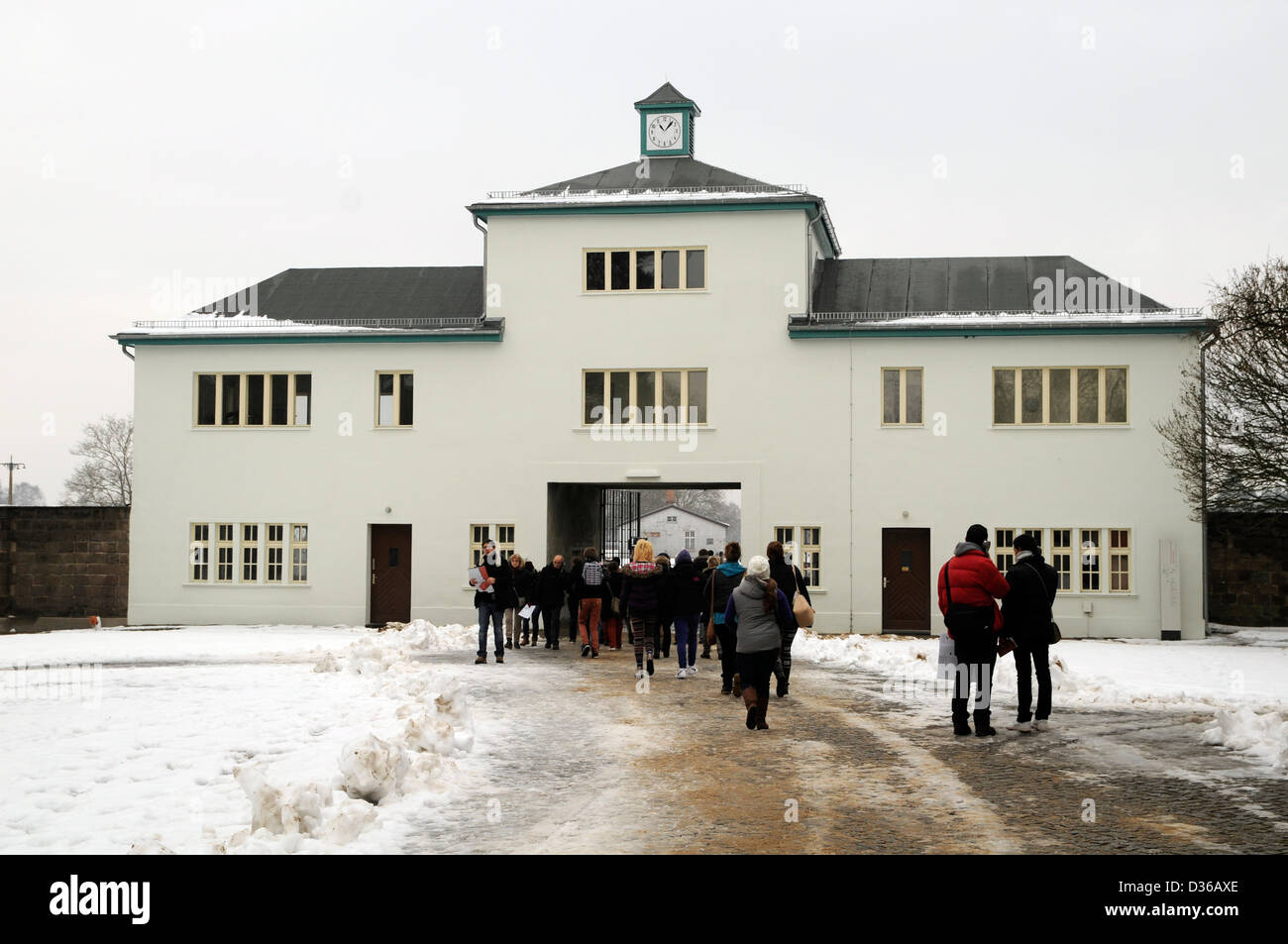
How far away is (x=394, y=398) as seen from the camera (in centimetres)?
3183

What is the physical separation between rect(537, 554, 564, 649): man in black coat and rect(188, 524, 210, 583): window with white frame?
40.8 feet

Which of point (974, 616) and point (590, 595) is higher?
point (974, 616)

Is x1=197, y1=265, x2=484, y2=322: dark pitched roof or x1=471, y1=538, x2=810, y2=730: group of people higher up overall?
x1=197, y1=265, x2=484, y2=322: dark pitched roof

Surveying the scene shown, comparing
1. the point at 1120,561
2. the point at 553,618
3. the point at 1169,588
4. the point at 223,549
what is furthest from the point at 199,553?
the point at 1169,588

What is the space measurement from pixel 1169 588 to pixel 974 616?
18.7 m

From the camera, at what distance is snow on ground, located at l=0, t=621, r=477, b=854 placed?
7.82 meters

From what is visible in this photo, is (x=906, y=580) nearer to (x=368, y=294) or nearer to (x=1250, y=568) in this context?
(x=1250, y=568)

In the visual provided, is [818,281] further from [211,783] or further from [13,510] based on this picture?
[211,783]

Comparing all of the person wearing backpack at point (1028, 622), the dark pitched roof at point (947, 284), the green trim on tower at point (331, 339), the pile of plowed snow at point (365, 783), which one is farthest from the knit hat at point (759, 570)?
the dark pitched roof at point (947, 284)

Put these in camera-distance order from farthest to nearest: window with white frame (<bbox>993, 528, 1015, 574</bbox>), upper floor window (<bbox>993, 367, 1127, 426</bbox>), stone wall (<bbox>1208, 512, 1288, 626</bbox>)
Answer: stone wall (<bbox>1208, 512, 1288, 626</bbox>)
upper floor window (<bbox>993, 367, 1127, 426</bbox>)
window with white frame (<bbox>993, 528, 1015, 574</bbox>)

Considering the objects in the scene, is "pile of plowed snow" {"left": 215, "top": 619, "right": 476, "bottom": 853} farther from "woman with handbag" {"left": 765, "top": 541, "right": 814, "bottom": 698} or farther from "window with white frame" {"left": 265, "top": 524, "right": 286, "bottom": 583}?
"window with white frame" {"left": 265, "top": 524, "right": 286, "bottom": 583}

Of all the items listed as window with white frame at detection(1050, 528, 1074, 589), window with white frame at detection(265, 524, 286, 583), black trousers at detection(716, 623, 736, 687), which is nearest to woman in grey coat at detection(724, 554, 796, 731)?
→ black trousers at detection(716, 623, 736, 687)
